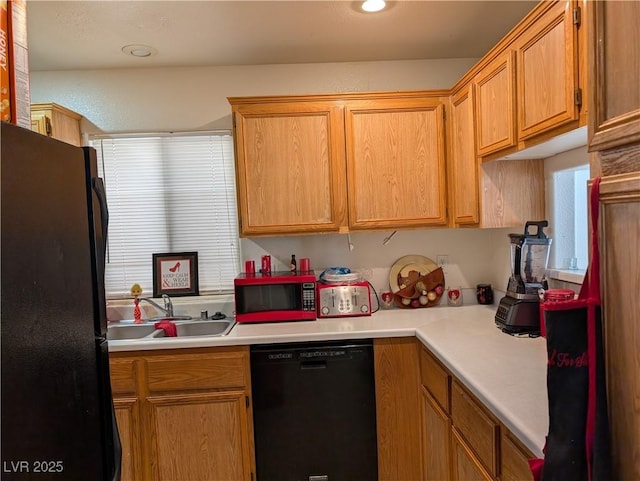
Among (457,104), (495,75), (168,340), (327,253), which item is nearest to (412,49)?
(457,104)

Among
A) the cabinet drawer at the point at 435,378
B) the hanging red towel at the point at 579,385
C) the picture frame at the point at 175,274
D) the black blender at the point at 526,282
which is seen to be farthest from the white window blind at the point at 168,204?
the hanging red towel at the point at 579,385

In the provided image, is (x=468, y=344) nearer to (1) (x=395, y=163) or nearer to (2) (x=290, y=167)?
(1) (x=395, y=163)

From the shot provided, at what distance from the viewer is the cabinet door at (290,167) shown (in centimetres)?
254

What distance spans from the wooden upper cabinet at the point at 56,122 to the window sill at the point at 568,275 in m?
2.76

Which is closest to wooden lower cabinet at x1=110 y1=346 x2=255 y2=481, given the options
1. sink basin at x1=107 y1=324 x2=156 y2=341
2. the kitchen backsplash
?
sink basin at x1=107 y1=324 x2=156 y2=341

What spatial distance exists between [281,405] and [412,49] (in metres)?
2.16

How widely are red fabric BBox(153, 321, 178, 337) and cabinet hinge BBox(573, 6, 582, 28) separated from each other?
2.36 metres

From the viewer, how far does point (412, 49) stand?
2.65 m


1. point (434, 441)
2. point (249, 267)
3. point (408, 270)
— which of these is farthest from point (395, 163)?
point (434, 441)

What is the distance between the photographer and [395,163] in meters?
2.57

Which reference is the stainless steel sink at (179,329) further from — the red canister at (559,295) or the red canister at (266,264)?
the red canister at (559,295)

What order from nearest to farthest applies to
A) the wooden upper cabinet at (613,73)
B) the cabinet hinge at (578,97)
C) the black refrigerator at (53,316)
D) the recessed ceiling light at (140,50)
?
the wooden upper cabinet at (613,73)
the black refrigerator at (53,316)
the cabinet hinge at (578,97)
the recessed ceiling light at (140,50)

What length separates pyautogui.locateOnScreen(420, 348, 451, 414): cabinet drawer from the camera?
182 centimetres

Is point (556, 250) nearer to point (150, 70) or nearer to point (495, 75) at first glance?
point (495, 75)
